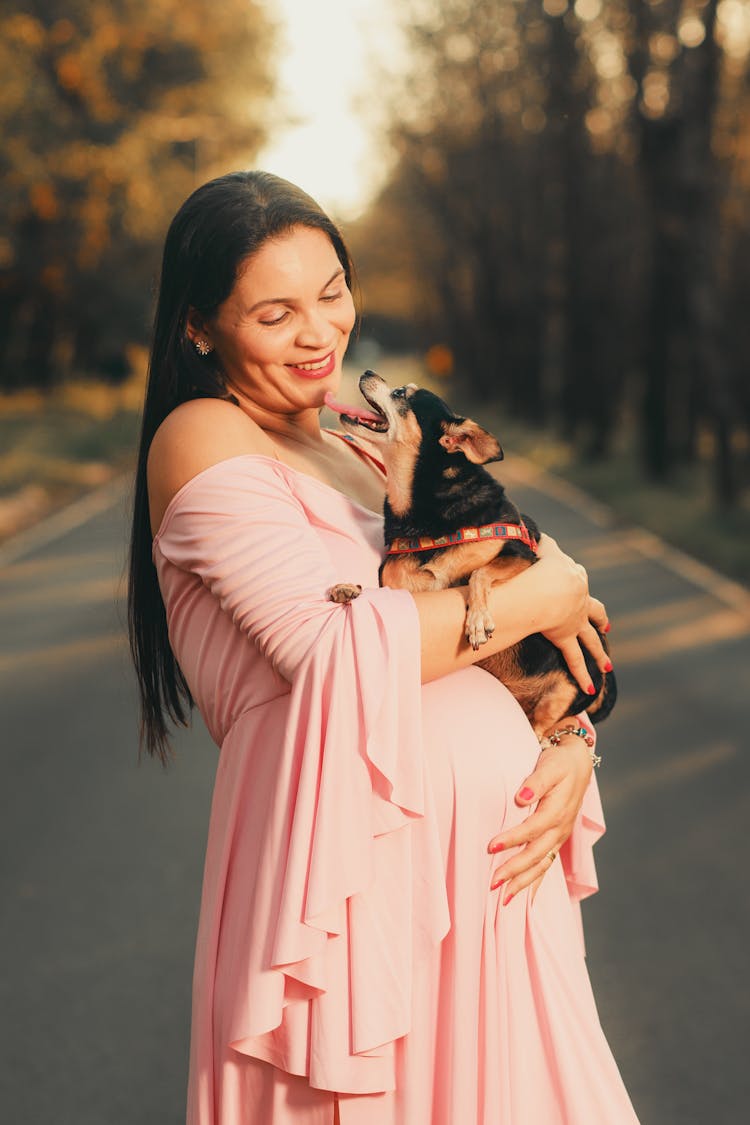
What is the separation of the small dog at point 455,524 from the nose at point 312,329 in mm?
201

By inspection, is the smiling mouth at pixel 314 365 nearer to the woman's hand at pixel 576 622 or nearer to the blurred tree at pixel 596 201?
the woman's hand at pixel 576 622

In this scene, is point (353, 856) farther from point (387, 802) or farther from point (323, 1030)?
point (323, 1030)

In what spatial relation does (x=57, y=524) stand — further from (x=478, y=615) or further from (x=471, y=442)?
(x=478, y=615)

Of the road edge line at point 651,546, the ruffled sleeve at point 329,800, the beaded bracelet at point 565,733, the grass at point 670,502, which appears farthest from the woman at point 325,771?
the grass at point 670,502

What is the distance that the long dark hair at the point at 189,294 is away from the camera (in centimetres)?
247

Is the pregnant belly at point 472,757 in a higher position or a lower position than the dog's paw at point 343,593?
lower

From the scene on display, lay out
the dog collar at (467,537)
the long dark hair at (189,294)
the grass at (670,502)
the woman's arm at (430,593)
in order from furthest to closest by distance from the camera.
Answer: the grass at (670,502), the dog collar at (467,537), the long dark hair at (189,294), the woman's arm at (430,593)

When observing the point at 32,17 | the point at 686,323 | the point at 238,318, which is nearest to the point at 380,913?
the point at 238,318

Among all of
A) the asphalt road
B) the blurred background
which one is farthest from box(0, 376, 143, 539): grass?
the asphalt road

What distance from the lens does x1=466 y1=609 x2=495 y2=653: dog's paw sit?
2.40 meters

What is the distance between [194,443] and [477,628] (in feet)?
1.95

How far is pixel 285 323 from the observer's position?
254 centimetres

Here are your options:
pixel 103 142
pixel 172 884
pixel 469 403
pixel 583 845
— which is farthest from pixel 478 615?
pixel 469 403

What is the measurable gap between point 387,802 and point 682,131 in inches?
692
